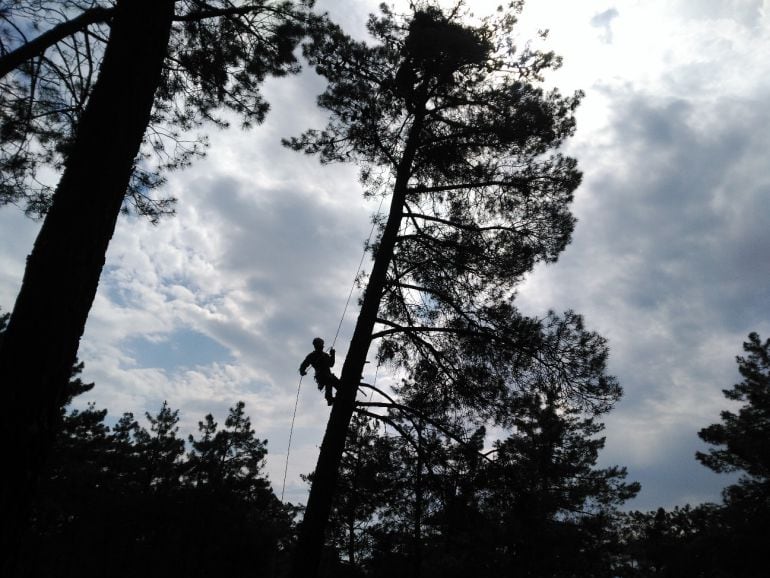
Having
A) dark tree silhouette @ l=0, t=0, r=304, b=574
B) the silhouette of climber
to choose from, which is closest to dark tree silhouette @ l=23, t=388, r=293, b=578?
the silhouette of climber

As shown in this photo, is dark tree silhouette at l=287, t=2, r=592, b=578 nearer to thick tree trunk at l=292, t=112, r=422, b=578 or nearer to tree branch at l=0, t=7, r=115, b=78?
thick tree trunk at l=292, t=112, r=422, b=578

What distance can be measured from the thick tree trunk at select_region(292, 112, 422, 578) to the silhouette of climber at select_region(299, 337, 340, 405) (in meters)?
1.09

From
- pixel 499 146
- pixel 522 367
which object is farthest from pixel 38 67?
pixel 522 367

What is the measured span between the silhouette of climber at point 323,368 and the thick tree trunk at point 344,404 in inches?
42.9

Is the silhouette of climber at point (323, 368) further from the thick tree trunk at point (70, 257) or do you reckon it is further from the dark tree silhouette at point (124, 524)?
the dark tree silhouette at point (124, 524)

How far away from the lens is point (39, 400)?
229cm

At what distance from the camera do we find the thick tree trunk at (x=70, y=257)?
2.22 meters

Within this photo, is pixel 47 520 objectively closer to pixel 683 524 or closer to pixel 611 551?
pixel 611 551

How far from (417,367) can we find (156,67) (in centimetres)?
529

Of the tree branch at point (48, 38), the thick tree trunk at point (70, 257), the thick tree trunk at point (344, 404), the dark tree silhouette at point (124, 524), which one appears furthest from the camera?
the dark tree silhouette at point (124, 524)

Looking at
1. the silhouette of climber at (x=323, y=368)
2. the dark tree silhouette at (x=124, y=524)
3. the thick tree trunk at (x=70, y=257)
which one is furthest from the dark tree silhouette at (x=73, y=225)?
the dark tree silhouette at (x=124, y=524)

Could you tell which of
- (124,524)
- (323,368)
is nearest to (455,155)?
(323,368)

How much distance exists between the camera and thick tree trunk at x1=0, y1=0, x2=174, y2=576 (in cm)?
222

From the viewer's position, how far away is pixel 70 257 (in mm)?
2527
